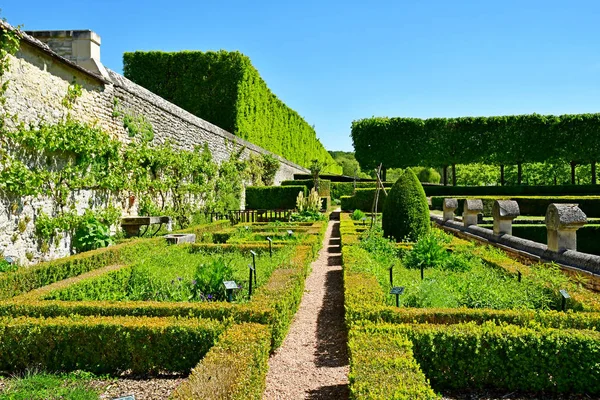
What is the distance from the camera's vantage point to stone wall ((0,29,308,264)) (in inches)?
292

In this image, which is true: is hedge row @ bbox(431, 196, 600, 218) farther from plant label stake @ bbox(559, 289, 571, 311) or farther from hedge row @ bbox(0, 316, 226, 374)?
hedge row @ bbox(0, 316, 226, 374)

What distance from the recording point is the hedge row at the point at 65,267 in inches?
217

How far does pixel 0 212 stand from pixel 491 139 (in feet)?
93.9

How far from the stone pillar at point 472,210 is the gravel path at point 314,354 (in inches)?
219

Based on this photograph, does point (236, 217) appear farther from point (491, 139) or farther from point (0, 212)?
point (491, 139)

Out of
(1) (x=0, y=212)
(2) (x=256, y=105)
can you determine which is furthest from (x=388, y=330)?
(2) (x=256, y=105)

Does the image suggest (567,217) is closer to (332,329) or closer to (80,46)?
(332,329)

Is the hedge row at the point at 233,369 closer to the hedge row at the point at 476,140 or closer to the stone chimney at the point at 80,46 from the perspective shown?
the stone chimney at the point at 80,46

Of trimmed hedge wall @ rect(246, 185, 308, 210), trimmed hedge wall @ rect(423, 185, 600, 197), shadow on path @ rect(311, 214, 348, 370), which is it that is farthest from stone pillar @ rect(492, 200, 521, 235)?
trimmed hedge wall @ rect(423, 185, 600, 197)

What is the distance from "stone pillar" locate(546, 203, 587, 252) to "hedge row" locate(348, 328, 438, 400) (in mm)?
4311

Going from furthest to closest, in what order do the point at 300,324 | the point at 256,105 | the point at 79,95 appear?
the point at 256,105 < the point at 79,95 < the point at 300,324

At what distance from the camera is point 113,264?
738 cm

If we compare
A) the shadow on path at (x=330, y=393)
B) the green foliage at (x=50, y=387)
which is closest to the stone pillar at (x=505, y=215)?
the shadow on path at (x=330, y=393)

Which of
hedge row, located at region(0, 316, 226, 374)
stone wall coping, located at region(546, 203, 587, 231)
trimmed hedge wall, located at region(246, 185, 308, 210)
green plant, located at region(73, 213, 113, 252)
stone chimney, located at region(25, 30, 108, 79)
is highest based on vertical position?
stone chimney, located at region(25, 30, 108, 79)
